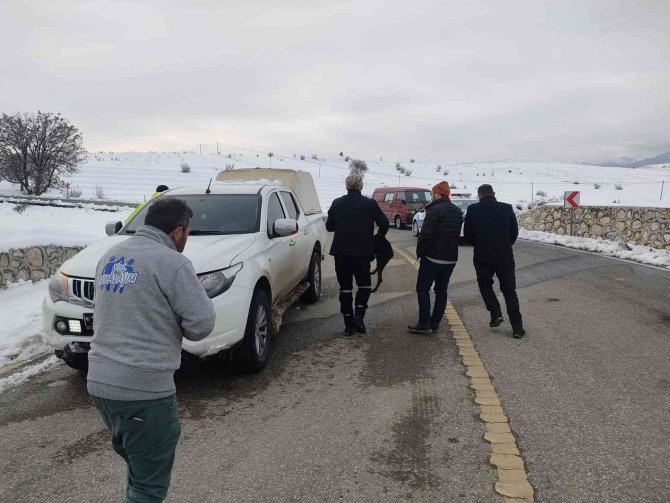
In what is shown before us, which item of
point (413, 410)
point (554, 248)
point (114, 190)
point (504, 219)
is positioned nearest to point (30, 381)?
point (413, 410)

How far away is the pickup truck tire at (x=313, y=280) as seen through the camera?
8.07 m

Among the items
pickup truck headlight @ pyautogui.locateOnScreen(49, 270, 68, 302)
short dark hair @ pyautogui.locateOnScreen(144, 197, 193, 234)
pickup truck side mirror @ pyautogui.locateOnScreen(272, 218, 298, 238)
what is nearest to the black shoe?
pickup truck side mirror @ pyautogui.locateOnScreen(272, 218, 298, 238)

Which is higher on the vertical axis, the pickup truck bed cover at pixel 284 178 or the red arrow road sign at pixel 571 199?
the pickup truck bed cover at pixel 284 178

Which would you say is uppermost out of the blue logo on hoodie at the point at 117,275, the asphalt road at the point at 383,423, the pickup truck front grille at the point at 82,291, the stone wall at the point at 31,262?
the blue logo on hoodie at the point at 117,275

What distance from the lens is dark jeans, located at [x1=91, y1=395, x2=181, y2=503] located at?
85.8 inches

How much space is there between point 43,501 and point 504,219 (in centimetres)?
555

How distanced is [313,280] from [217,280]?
3.85 metres

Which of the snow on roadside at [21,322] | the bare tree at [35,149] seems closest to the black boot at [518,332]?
the snow on roadside at [21,322]

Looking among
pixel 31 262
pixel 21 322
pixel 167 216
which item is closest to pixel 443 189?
pixel 167 216

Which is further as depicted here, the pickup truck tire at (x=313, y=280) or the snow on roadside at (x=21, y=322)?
the pickup truck tire at (x=313, y=280)

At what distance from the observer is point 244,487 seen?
3064mm

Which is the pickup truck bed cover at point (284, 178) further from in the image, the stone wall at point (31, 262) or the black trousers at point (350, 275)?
the black trousers at point (350, 275)

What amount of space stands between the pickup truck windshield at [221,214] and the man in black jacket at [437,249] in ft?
6.83

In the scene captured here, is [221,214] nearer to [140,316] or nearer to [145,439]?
[140,316]
